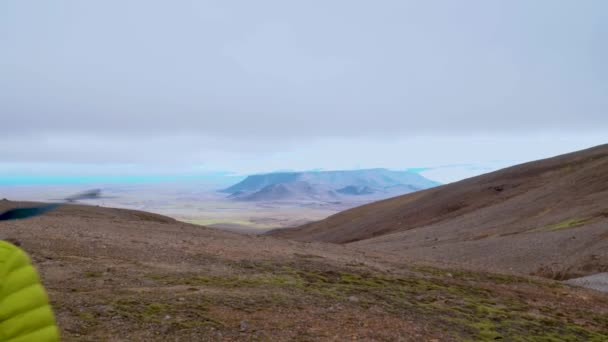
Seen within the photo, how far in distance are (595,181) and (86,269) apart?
35.2 metres

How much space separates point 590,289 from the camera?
1388 centimetres

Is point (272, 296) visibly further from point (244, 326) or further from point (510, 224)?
point (510, 224)

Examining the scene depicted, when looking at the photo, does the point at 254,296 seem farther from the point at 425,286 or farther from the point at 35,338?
the point at 35,338

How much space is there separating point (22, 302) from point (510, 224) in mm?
33024

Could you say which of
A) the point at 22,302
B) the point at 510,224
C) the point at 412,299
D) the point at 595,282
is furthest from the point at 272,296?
the point at 510,224

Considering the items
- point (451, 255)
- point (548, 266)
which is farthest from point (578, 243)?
point (451, 255)

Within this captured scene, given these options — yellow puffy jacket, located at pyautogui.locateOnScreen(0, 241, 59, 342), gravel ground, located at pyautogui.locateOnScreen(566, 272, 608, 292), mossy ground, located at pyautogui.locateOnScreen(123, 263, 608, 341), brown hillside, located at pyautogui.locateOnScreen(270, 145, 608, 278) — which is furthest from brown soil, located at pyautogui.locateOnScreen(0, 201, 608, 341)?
brown hillside, located at pyautogui.locateOnScreen(270, 145, 608, 278)

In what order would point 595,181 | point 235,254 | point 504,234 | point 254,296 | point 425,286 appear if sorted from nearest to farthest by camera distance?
1. point 254,296
2. point 425,286
3. point 235,254
4. point 504,234
5. point 595,181

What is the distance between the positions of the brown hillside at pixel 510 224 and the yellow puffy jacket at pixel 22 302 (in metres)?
18.8

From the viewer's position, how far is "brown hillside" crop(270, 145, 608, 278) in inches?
813

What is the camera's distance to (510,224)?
32.0m

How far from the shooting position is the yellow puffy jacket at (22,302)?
152 centimetres

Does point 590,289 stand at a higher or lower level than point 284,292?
lower

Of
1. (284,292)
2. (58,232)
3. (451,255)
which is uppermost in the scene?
(58,232)
